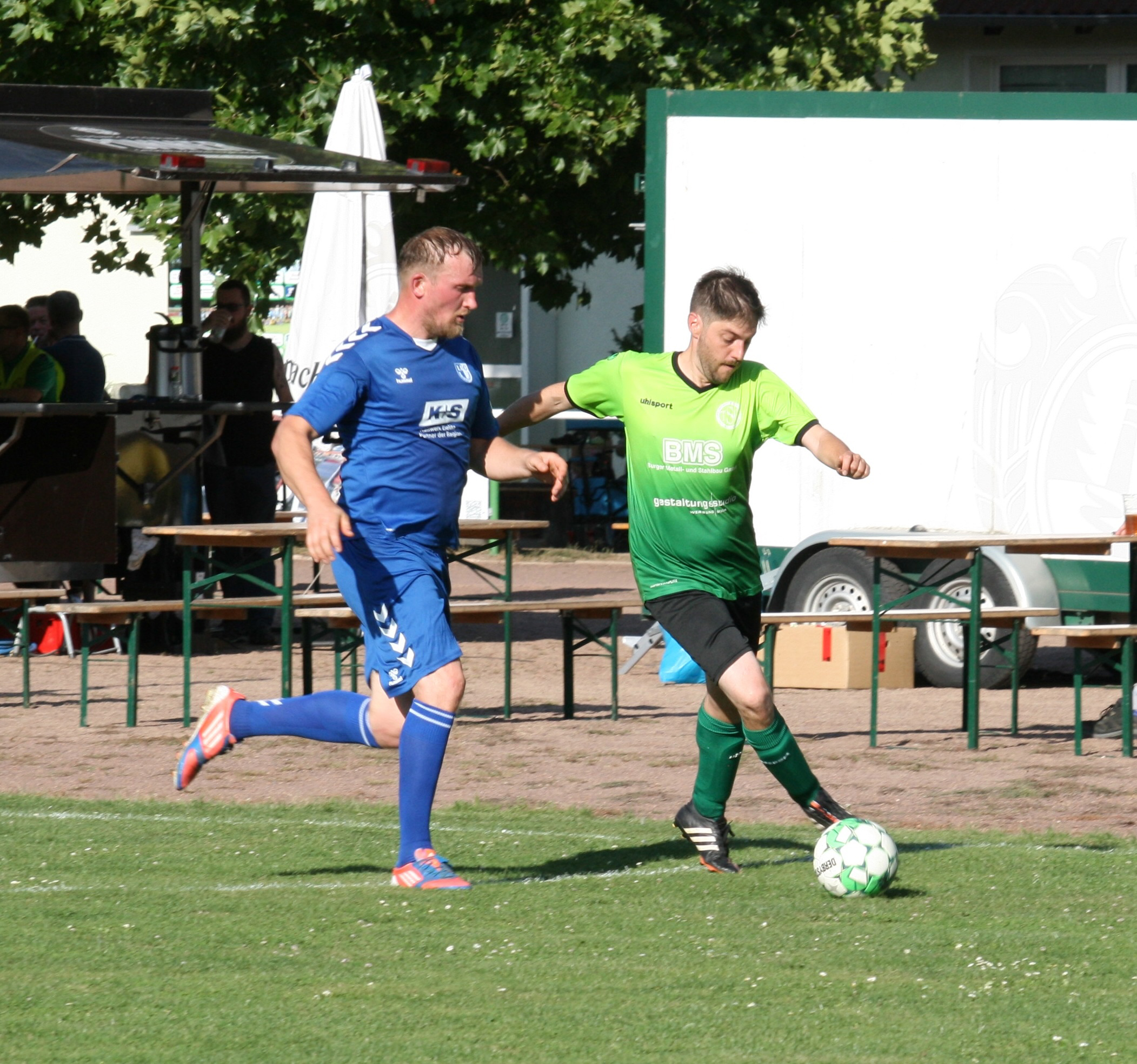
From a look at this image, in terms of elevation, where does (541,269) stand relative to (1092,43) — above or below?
below

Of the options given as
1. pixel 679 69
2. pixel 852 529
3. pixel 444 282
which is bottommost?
pixel 852 529

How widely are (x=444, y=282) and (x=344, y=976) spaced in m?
2.13

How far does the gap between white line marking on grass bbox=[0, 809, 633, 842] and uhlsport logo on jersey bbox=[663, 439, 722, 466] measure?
1556 mm

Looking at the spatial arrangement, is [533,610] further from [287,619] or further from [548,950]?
[548,950]

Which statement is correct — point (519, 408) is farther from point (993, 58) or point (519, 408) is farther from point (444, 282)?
point (993, 58)

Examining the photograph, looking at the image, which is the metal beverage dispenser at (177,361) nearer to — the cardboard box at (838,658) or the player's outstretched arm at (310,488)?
the cardboard box at (838,658)

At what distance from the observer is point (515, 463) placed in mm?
6449

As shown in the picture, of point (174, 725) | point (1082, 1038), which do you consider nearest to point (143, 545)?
point (174, 725)

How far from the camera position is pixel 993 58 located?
25000 mm

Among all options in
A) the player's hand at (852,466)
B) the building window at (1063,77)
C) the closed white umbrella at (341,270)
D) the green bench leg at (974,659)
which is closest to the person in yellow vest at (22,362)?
the closed white umbrella at (341,270)

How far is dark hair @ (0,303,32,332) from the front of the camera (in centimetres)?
1220

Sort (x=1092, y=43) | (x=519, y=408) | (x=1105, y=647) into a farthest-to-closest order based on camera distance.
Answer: (x=1092, y=43) → (x=1105, y=647) → (x=519, y=408)

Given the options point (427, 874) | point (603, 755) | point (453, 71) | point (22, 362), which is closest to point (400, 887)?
point (427, 874)

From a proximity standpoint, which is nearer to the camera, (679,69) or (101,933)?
(101,933)
